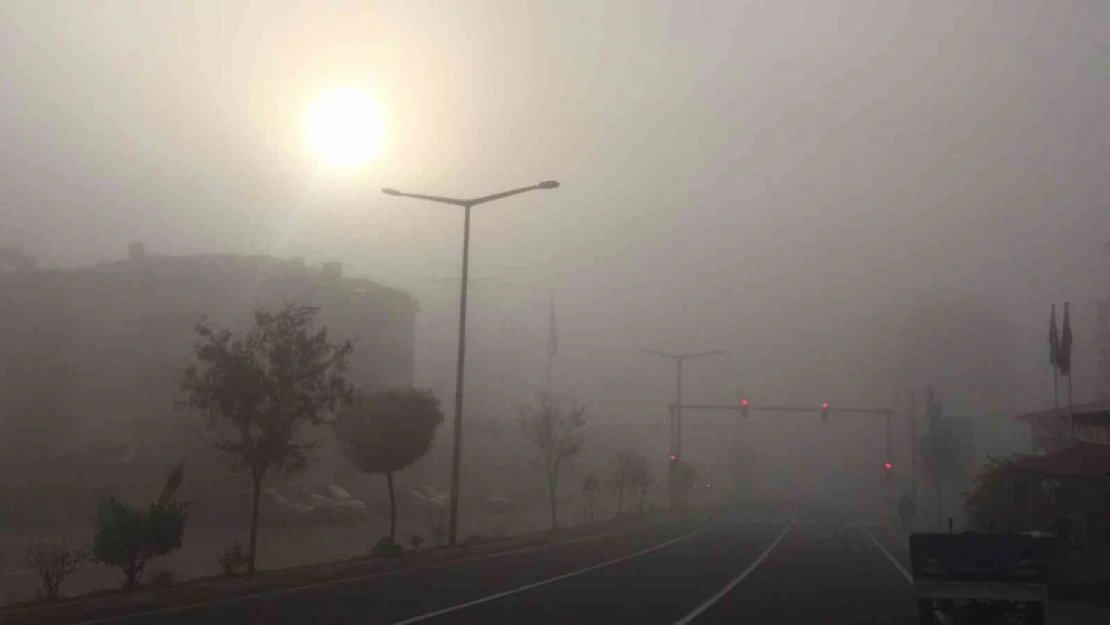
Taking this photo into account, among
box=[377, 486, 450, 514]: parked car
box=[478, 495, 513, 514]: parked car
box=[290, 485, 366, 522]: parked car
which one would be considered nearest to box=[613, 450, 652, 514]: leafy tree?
box=[478, 495, 513, 514]: parked car

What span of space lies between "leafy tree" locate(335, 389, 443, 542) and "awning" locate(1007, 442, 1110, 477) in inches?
774

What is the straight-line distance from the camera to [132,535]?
70.0ft

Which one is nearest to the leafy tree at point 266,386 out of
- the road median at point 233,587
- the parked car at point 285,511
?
the road median at point 233,587

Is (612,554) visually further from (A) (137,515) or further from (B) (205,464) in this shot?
(B) (205,464)

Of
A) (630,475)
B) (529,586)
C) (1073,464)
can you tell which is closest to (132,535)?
(529,586)

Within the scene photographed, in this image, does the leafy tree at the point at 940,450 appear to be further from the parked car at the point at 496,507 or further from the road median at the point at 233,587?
the road median at the point at 233,587

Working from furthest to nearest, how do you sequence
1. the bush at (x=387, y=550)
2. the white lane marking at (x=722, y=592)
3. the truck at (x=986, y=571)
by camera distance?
the bush at (x=387, y=550) → the white lane marking at (x=722, y=592) → the truck at (x=986, y=571)

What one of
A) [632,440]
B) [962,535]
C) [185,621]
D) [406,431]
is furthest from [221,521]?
[632,440]

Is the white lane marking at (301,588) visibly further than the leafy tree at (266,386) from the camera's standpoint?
No

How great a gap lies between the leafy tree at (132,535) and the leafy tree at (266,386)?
3826 mm

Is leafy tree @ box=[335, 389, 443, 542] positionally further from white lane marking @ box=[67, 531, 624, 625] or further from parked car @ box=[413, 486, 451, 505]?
parked car @ box=[413, 486, 451, 505]

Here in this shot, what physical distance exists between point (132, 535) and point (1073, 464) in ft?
91.2

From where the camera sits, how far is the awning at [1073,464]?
103 ft

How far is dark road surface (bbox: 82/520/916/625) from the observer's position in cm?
1731
